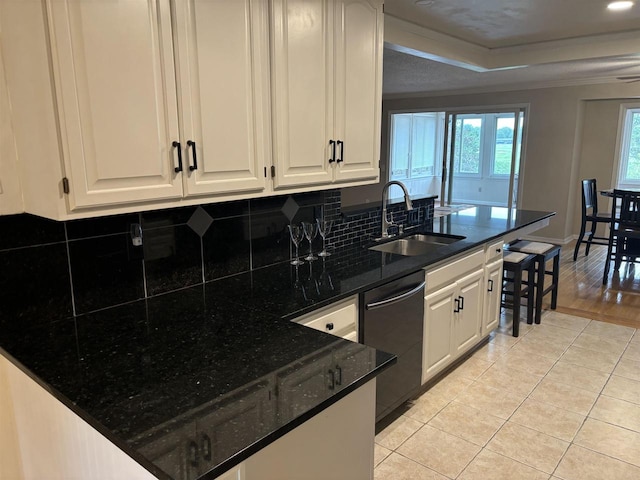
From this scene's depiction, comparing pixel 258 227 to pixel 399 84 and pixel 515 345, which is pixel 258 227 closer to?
pixel 515 345

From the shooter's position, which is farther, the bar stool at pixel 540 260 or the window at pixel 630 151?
the window at pixel 630 151

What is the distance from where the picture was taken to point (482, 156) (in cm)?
906

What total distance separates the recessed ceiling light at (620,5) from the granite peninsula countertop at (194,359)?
2505 millimetres

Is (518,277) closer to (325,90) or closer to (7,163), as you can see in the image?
(325,90)

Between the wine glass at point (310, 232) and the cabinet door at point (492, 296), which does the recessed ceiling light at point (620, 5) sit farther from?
the wine glass at point (310, 232)

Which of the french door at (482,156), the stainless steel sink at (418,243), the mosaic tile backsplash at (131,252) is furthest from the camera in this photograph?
the french door at (482,156)

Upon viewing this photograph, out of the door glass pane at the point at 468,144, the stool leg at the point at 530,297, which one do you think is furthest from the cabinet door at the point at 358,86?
the door glass pane at the point at 468,144

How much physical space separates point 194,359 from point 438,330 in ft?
5.89

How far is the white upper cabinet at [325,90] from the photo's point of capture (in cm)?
201

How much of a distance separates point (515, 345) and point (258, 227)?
7.77 feet

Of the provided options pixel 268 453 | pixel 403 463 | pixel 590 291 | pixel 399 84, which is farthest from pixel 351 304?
pixel 399 84

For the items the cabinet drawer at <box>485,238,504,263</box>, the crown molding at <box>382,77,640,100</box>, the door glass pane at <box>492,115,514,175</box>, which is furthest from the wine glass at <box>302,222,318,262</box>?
the door glass pane at <box>492,115,514,175</box>

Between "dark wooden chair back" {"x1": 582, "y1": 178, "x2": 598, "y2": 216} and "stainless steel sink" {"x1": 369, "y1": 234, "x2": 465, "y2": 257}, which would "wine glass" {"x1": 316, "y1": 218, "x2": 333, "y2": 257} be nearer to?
"stainless steel sink" {"x1": 369, "y1": 234, "x2": 465, "y2": 257}

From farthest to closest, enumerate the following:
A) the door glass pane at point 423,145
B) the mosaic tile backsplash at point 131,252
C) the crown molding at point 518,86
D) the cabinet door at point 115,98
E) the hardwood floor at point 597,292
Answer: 1. the door glass pane at point 423,145
2. the crown molding at point 518,86
3. the hardwood floor at point 597,292
4. the mosaic tile backsplash at point 131,252
5. the cabinet door at point 115,98
